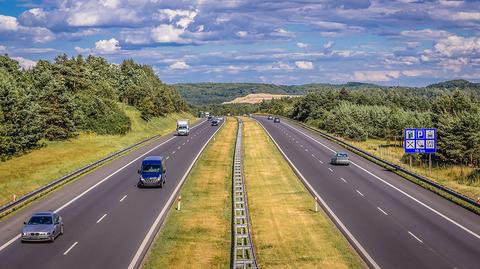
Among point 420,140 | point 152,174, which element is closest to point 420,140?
point 420,140

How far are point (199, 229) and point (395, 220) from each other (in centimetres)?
1098

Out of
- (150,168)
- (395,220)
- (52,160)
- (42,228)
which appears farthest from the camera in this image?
(52,160)

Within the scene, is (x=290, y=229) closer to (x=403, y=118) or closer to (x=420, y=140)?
(x=420, y=140)

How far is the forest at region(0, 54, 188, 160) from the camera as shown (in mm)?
67375

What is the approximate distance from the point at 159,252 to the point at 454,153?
52.5 meters

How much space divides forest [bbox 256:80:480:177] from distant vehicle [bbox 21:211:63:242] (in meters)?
54.4

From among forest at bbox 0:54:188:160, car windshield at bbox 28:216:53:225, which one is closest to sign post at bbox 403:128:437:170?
car windshield at bbox 28:216:53:225

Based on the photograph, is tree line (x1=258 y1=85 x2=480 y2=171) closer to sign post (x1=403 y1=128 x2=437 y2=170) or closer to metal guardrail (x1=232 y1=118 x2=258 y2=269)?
sign post (x1=403 y1=128 x2=437 y2=170)

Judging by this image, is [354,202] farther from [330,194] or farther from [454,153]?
[454,153]

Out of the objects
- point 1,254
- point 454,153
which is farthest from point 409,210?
point 454,153

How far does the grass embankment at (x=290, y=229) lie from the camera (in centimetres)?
2458

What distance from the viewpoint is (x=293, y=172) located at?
177 feet

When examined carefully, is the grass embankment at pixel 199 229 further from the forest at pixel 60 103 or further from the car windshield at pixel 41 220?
the forest at pixel 60 103

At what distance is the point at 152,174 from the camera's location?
43.2m
